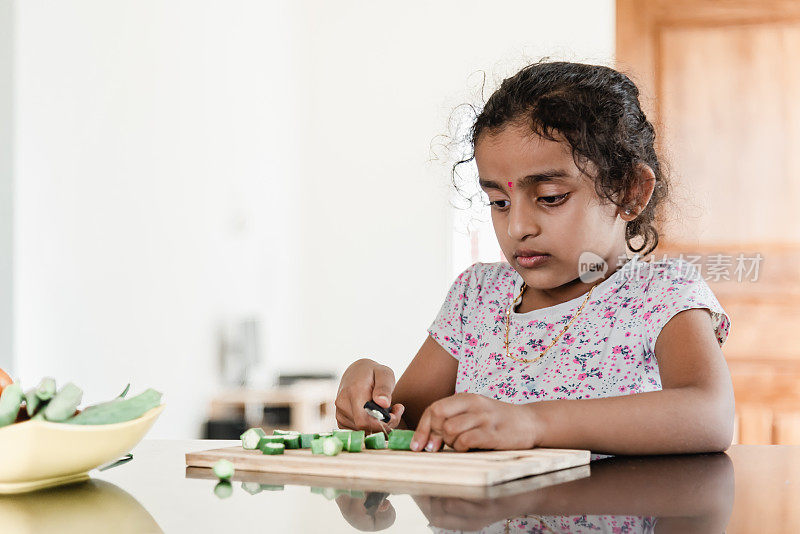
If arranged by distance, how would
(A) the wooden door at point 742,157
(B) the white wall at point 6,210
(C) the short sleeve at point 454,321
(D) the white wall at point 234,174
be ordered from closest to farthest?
1. (C) the short sleeve at point 454,321
2. (B) the white wall at point 6,210
3. (D) the white wall at point 234,174
4. (A) the wooden door at point 742,157

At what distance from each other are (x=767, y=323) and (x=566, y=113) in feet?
8.11

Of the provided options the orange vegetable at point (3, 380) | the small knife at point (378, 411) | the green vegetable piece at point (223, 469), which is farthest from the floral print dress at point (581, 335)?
the orange vegetable at point (3, 380)

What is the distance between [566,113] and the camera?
1.31m

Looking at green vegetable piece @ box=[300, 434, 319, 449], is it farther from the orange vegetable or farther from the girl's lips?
the girl's lips

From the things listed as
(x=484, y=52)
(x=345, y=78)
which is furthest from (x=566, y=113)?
(x=345, y=78)

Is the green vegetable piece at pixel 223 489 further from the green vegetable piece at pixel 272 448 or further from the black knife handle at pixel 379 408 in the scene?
the black knife handle at pixel 379 408

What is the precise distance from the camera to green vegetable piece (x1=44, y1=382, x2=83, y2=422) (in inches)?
28.8

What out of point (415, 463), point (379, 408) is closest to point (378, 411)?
point (379, 408)

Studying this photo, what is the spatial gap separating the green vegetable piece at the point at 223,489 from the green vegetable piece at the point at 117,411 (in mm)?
95

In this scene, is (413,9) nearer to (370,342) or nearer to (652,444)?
(370,342)

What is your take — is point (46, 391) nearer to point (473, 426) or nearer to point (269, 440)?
point (269, 440)

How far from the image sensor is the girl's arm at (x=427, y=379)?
1.46 meters

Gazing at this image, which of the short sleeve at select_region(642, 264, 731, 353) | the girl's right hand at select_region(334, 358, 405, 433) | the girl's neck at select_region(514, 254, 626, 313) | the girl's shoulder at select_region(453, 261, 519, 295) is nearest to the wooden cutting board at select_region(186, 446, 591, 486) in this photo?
the girl's right hand at select_region(334, 358, 405, 433)

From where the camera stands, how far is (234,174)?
13.9 ft
